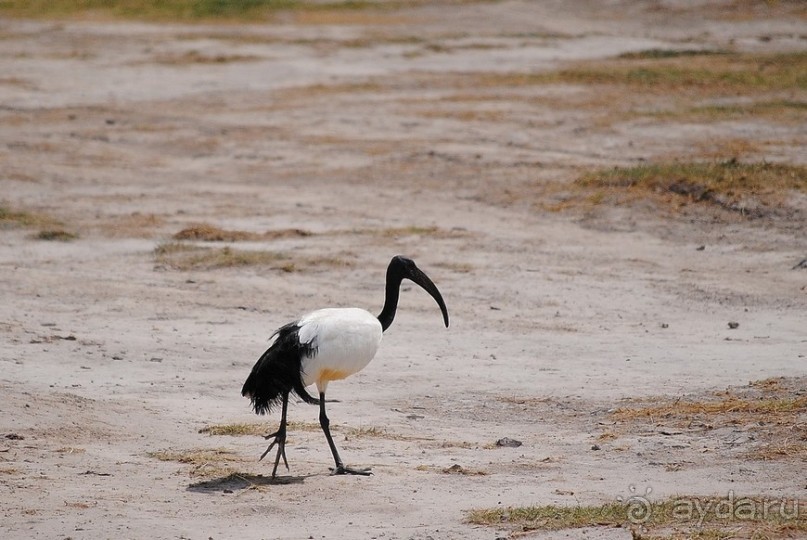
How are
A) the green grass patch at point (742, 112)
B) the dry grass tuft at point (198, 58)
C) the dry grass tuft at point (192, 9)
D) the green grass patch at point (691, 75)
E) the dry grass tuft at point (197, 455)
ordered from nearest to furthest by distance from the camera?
the dry grass tuft at point (197, 455) → the green grass patch at point (742, 112) → the green grass patch at point (691, 75) → the dry grass tuft at point (198, 58) → the dry grass tuft at point (192, 9)

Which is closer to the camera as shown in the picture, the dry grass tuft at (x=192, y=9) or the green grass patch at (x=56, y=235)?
the green grass patch at (x=56, y=235)

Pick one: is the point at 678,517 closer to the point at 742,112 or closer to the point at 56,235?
the point at 56,235

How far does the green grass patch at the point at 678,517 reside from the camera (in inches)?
267

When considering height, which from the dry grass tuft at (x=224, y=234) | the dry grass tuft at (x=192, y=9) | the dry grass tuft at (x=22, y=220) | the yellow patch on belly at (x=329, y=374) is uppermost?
the dry grass tuft at (x=192, y=9)

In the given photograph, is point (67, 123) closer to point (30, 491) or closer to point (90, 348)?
point (90, 348)

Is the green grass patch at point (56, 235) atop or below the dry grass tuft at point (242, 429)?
atop

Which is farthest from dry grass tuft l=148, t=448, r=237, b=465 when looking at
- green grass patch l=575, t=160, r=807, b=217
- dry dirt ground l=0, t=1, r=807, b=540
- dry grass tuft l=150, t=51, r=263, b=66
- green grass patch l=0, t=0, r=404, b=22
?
green grass patch l=0, t=0, r=404, b=22

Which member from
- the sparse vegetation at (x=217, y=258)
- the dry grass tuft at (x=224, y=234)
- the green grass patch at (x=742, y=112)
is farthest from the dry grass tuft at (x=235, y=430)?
the green grass patch at (x=742, y=112)

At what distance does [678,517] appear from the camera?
7.06 m

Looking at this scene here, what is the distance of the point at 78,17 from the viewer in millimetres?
40469

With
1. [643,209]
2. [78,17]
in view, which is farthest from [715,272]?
[78,17]

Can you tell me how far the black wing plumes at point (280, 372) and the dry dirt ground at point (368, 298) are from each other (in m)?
0.47

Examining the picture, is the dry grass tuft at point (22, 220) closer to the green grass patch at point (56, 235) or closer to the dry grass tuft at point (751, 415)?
the green grass patch at point (56, 235)

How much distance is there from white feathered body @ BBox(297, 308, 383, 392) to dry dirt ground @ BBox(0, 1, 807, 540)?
66 centimetres
